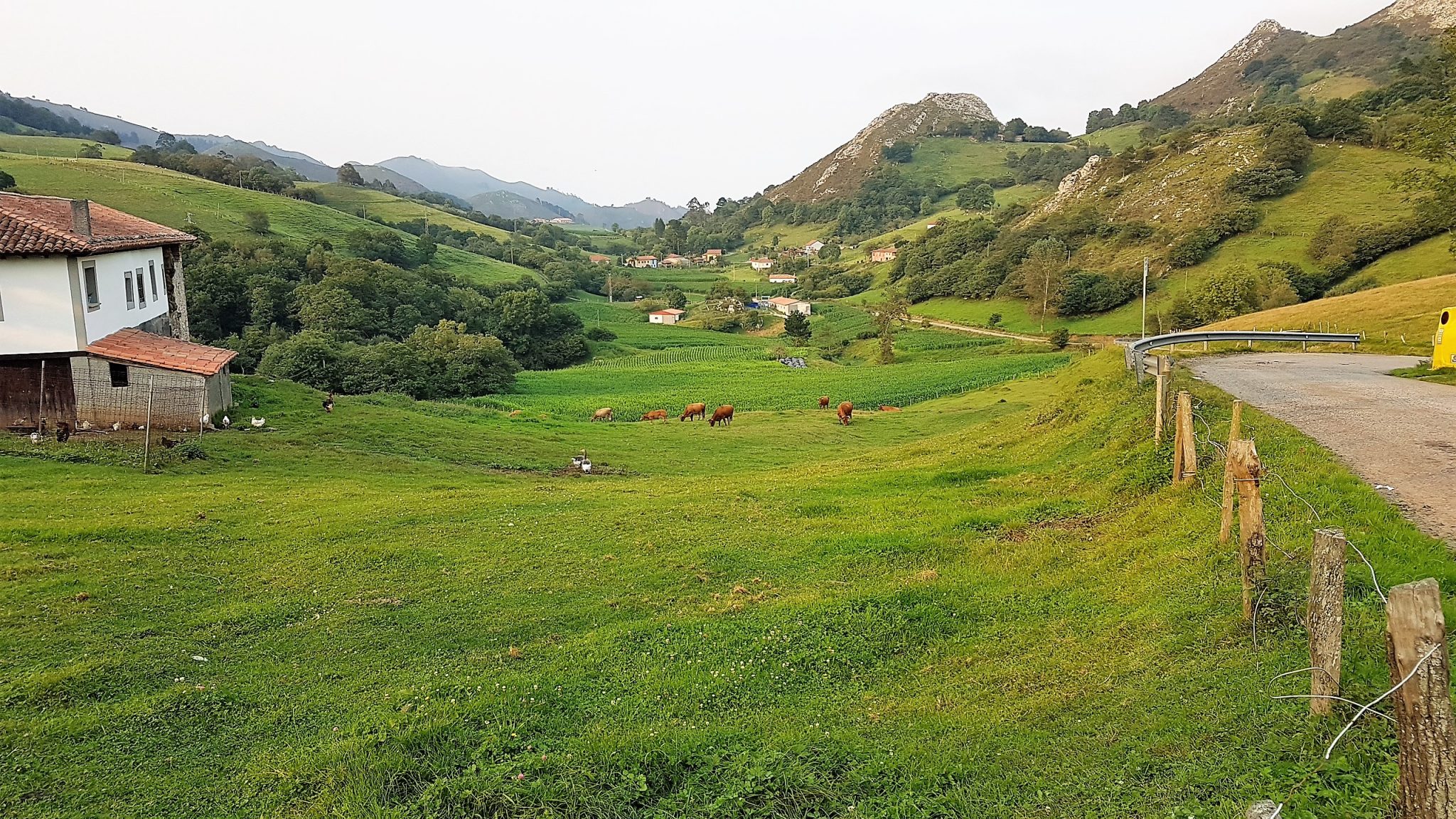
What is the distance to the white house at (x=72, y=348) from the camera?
23.6 m

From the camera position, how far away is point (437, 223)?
174 m

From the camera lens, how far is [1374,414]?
1570cm

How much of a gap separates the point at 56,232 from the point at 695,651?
25879 millimetres

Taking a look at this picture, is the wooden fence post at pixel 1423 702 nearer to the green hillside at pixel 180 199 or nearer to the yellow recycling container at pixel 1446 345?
the yellow recycling container at pixel 1446 345

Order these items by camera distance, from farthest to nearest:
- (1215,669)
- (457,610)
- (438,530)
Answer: (438,530) → (457,610) → (1215,669)

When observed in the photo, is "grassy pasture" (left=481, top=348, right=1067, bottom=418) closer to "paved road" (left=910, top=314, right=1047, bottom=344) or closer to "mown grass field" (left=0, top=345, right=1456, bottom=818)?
"paved road" (left=910, top=314, right=1047, bottom=344)

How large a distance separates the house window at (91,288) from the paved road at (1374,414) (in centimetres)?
3253

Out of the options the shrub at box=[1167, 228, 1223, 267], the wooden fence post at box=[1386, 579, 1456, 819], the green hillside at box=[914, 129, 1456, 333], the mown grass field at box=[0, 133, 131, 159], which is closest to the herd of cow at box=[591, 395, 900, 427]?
the wooden fence post at box=[1386, 579, 1456, 819]

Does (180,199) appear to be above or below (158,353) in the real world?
above

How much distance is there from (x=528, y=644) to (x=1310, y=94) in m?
240

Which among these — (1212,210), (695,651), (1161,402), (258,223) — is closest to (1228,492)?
(1161,402)

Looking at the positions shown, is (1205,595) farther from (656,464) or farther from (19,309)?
(19,309)


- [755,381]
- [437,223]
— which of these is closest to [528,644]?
[755,381]

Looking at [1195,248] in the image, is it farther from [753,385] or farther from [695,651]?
[695,651]
